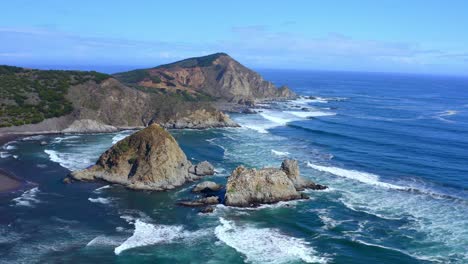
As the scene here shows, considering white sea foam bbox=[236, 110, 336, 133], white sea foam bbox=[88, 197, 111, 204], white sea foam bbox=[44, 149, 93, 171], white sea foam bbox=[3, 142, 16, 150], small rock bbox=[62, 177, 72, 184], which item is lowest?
white sea foam bbox=[88, 197, 111, 204]

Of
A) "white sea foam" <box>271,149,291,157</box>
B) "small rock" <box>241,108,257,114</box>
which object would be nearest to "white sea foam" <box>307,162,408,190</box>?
"white sea foam" <box>271,149,291,157</box>

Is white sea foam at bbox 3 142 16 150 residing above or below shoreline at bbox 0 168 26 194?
above

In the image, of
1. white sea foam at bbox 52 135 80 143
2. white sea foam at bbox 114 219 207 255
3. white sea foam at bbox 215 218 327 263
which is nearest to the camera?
white sea foam at bbox 215 218 327 263

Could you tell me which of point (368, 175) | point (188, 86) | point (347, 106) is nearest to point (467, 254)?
point (368, 175)

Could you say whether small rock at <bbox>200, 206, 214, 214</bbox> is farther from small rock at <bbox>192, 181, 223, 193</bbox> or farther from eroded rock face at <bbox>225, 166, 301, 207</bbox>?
small rock at <bbox>192, 181, 223, 193</bbox>

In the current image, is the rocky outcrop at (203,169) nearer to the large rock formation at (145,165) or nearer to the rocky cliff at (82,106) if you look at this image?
the large rock formation at (145,165)

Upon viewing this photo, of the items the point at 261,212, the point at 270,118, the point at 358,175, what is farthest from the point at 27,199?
the point at 270,118

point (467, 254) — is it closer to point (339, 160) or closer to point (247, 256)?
point (247, 256)
